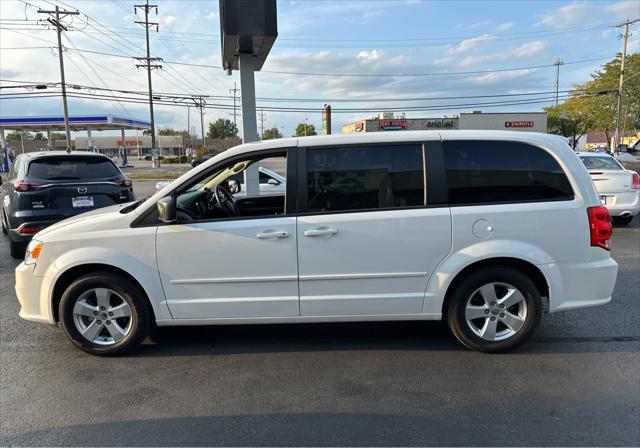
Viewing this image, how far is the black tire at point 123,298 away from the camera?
150 inches

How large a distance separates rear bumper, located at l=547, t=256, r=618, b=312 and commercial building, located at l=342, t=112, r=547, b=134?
4751 cm

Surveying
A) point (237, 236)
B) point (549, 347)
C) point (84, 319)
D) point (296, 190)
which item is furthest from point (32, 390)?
point (549, 347)

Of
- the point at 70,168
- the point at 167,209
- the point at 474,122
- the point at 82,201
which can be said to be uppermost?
the point at 474,122

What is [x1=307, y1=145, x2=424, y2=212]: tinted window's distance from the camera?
12.3 feet

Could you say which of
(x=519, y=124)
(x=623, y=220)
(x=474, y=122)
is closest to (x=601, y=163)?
(x=623, y=220)

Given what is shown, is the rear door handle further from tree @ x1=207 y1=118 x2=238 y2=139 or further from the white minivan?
tree @ x1=207 y1=118 x2=238 y2=139

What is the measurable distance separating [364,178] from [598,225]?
1918 millimetres

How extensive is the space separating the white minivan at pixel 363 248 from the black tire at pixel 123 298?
0.01 m

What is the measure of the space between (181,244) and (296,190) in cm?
102

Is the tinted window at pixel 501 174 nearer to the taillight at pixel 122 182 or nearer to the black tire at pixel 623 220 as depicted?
the taillight at pixel 122 182

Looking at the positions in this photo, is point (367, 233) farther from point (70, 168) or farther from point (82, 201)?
point (70, 168)

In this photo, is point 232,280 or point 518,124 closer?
point 232,280

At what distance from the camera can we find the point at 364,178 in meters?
3.79

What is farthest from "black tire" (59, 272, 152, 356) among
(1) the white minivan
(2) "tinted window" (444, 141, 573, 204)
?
(2) "tinted window" (444, 141, 573, 204)
